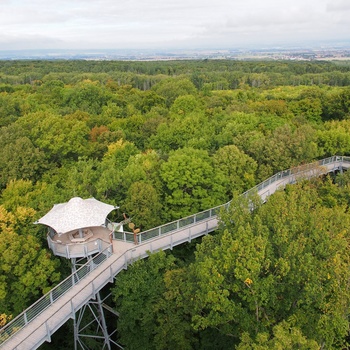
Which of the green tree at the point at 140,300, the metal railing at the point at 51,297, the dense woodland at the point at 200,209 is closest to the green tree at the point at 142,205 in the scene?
the dense woodland at the point at 200,209

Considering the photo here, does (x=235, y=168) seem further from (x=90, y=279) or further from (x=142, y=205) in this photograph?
(x=90, y=279)

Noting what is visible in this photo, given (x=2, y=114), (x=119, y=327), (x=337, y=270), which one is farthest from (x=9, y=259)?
(x=2, y=114)

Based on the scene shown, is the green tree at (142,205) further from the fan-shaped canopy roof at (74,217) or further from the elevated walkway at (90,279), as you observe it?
the fan-shaped canopy roof at (74,217)

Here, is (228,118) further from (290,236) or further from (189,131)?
(290,236)

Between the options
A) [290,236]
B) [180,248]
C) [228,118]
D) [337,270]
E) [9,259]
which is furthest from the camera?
[228,118]

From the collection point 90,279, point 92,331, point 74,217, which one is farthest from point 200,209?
point 92,331

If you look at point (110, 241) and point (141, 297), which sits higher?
point (110, 241)
